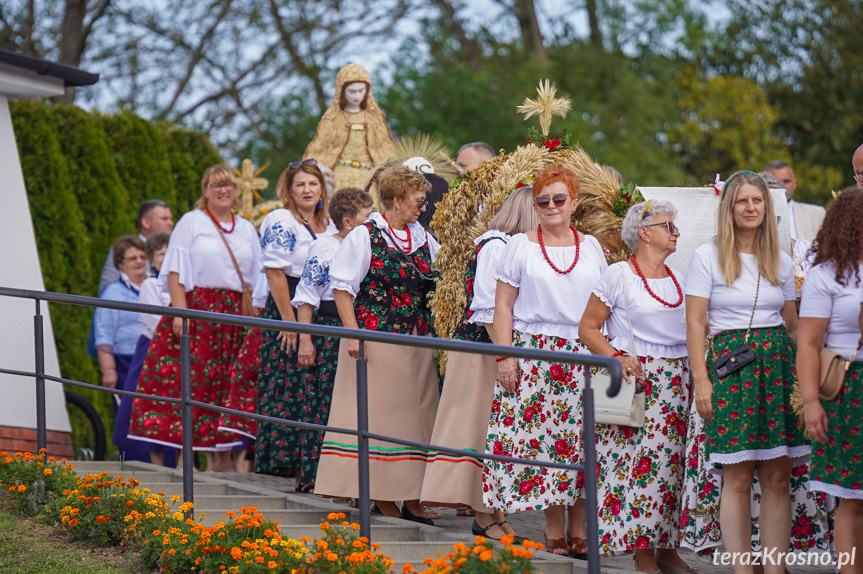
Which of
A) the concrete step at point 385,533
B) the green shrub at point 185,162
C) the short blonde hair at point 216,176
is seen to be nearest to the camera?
the concrete step at point 385,533

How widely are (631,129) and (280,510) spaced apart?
1774 centimetres

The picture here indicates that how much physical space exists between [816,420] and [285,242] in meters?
3.66

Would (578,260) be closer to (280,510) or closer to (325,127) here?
(280,510)

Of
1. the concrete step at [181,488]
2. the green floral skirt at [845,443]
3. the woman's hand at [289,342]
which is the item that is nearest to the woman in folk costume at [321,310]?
the woman's hand at [289,342]

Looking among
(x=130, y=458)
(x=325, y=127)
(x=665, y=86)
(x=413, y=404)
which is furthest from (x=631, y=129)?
(x=413, y=404)

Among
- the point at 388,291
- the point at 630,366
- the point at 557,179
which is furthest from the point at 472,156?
the point at 630,366

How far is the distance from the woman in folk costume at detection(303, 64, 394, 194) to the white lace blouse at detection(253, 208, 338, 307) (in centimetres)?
199

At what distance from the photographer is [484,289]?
621 cm

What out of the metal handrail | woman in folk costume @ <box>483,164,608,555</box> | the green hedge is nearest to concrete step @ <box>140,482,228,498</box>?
the metal handrail

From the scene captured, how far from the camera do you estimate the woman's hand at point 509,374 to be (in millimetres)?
5914

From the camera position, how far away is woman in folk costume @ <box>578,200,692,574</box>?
226 inches

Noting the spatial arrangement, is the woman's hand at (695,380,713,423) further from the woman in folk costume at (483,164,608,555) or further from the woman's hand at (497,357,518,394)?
the woman's hand at (497,357,518,394)

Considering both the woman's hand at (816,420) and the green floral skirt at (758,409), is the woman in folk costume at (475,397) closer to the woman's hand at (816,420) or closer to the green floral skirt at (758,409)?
the green floral skirt at (758,409)

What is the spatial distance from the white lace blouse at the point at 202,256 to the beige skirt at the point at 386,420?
70.6 inches
